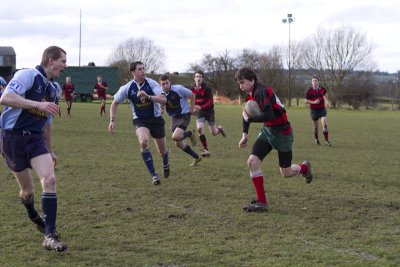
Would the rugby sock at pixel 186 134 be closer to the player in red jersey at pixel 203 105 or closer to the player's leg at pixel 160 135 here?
the player in red jersey at pixel 203 105

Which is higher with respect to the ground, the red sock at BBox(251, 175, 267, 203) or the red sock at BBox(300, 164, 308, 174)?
the red sock at BBox(300, 164, 308, 174)

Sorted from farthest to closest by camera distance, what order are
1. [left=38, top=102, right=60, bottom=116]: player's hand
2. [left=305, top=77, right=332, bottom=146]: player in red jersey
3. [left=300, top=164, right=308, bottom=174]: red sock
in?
1. [left=305, top=77, right=332, bottom=146]: player in red jersey
2. [left=300, top=164, right=308, bottom=174]: red sock
3. [left=38, top=102, right=60, bottom=116]: player's hand

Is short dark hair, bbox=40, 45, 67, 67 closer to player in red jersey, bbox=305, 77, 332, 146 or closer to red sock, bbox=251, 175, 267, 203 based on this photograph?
red sock, bbox=251, 175, 267, 203

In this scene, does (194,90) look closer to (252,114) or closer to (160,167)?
(160,167)

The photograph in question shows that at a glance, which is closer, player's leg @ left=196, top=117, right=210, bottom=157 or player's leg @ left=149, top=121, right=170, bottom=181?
player's leg @ left=149, top=121, right=170, bottom=181

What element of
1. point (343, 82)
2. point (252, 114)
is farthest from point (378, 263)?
point (343, 82)

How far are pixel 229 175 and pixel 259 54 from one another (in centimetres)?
6440

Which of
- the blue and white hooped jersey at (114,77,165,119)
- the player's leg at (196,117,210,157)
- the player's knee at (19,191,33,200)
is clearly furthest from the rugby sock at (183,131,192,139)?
the player's knee at (19,191,33,200)

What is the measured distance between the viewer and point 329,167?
11.1 metres

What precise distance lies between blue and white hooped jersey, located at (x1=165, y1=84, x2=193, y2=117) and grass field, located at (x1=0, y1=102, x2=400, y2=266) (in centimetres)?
115

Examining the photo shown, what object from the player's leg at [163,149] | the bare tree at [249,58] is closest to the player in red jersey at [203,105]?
the player's leg at [163,149]

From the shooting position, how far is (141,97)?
27.9ft

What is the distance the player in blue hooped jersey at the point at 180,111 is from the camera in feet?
35.6

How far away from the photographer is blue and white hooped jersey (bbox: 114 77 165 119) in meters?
8.73
